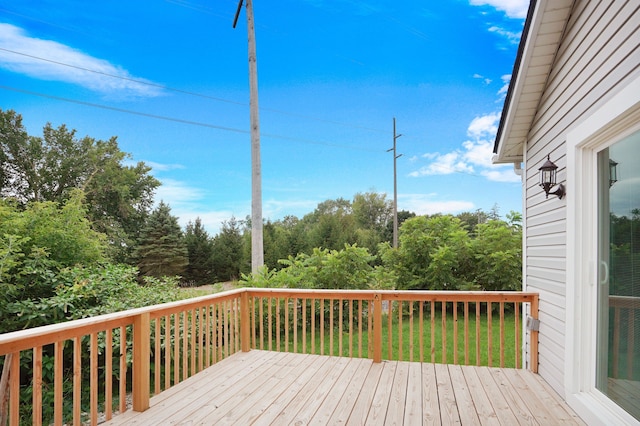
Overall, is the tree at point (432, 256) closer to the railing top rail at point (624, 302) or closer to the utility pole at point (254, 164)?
the utility pole at point (254, 164)

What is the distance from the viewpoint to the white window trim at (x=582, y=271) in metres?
2.39

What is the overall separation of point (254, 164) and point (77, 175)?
40.5ft

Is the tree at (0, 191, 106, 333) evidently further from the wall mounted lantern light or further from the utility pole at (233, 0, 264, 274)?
the wall mounted lantern light

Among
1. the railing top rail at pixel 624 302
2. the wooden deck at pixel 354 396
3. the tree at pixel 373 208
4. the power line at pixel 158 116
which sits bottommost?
the wooden deck at pixel 354 396

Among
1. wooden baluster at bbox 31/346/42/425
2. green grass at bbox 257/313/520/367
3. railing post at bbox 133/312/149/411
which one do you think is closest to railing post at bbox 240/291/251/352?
green grass at bbox 257/313/520/367

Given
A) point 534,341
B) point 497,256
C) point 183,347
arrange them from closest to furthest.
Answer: point 183,347, point 534,341, point 497,256

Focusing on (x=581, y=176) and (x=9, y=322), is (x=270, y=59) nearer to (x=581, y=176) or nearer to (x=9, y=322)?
(x=9, y=322)

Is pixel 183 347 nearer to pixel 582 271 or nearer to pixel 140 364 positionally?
pixel 140 364

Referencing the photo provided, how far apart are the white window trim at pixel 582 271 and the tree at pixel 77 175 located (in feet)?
47.8

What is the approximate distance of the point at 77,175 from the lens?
15.6m

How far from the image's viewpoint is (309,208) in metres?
19.4

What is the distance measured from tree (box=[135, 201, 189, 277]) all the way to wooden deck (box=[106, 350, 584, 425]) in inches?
491

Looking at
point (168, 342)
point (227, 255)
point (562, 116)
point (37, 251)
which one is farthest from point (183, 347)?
point (227, 255)

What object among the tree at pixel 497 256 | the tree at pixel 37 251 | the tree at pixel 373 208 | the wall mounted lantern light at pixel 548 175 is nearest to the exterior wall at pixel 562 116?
the wall mounted lantern light at pixel 548 175
